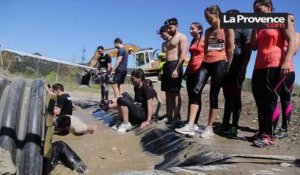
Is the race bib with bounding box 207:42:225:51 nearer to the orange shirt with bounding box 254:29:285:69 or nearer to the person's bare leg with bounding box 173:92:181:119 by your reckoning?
the orange shirt with bounding box 254:29:285:69

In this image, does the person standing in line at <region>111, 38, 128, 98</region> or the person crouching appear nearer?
the person crouching

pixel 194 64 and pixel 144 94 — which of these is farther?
pixel 144 94

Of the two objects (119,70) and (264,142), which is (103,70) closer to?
(119,70)

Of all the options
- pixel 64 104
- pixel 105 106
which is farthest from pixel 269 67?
pixel 105 106

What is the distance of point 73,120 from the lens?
7355 millimetres

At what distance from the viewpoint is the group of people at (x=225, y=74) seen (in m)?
5.46

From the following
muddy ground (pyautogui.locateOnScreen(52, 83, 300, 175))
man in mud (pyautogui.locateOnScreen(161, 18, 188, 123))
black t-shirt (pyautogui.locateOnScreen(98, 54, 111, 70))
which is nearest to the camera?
muddy ground (pyautogui.locateOnScreen(52, 83, 300, 175))

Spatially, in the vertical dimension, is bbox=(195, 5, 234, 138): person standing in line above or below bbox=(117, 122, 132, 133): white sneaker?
above

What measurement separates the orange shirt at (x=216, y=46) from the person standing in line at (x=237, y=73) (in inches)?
14.1

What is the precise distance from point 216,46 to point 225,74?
1.31 feet

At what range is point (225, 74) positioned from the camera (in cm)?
616

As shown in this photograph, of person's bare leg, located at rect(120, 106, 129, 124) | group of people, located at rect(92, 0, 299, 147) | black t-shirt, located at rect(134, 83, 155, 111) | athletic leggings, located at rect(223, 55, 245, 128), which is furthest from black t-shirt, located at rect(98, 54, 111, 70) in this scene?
athletic leggings, located at rect(223, 55, 245, 128)

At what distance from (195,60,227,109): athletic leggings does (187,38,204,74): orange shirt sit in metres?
0.32

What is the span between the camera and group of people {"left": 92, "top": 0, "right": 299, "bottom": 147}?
5458 millimetres
